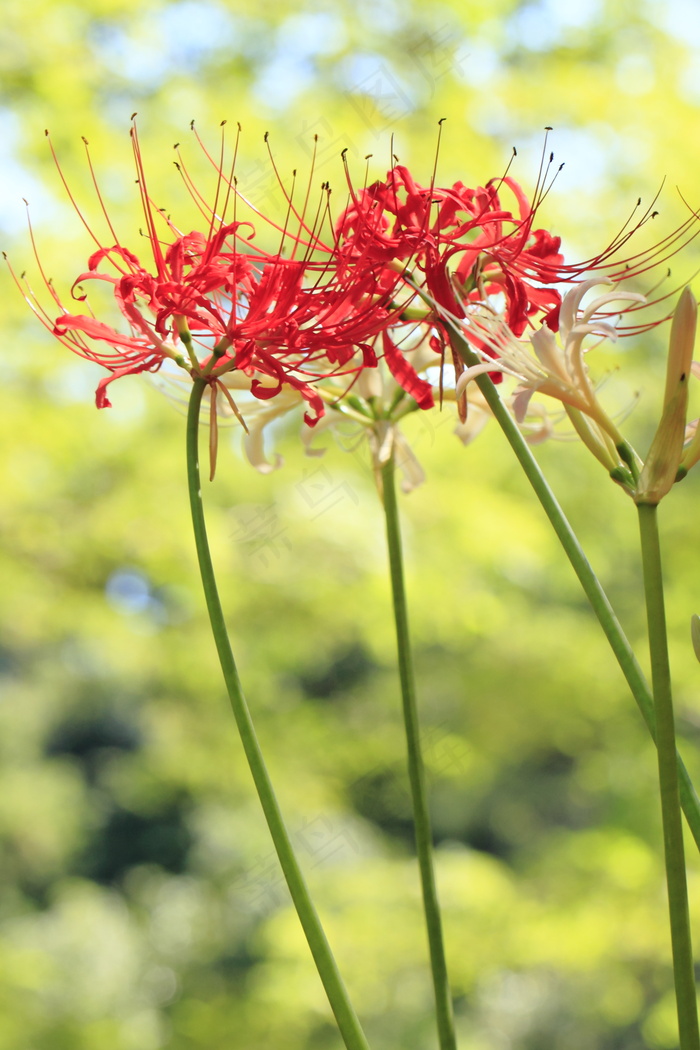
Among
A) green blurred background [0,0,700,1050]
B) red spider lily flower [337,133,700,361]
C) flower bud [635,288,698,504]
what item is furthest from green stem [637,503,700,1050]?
green blurred background [0,0,700,1050]

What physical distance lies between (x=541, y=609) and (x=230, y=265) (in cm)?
254

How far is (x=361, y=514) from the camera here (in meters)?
2.28

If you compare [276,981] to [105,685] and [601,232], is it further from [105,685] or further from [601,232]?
[105,685]

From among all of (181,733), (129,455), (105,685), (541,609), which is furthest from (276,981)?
(105,685)

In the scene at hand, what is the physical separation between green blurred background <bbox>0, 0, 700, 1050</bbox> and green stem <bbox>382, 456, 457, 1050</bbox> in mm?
1412

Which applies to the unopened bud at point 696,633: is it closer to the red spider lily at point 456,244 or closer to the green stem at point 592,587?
the green stem at point 592,587

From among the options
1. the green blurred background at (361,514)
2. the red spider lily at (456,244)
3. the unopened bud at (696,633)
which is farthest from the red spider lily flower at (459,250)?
the green blurred background at (361,514)

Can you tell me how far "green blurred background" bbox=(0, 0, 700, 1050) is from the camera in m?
2.13

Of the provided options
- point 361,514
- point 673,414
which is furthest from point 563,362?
point 361,514

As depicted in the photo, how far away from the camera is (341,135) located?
80.4 inches

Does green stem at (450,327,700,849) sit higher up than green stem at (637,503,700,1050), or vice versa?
green stem at (450,327,700,849)

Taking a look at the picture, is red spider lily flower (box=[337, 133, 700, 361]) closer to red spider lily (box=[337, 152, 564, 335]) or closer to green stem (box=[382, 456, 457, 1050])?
red spider lily (box=[337, 152, 564, 335])

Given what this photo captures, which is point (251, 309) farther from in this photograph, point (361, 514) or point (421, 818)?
point (361, 514)

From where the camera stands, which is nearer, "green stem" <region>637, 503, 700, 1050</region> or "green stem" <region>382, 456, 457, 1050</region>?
"green stem" <region>637, 503, 700, 1050</region>
